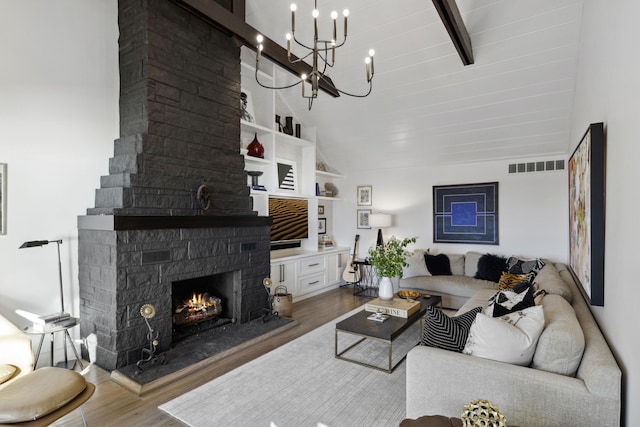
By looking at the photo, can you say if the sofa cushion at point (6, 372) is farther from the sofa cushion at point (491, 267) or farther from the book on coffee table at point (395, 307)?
the sofa cushion at point (491, 267)

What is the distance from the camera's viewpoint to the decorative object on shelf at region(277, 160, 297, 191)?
557cm

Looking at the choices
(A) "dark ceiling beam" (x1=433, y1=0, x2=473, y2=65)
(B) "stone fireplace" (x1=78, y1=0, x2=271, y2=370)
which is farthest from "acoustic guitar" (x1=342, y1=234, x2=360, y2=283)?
(A) "dark ceiling beam" (x1=433, y1=0, x2=473, y2=65)

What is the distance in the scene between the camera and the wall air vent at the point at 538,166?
4.98m

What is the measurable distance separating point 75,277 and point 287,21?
3.81m

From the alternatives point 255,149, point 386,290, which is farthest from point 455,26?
point 255,149

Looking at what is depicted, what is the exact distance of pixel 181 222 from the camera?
10.7 ft

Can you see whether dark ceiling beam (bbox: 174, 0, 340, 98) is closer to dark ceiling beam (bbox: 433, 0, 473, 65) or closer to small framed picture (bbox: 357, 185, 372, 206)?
dark ceiling beam (bbox: 433, 0, 473, 65)

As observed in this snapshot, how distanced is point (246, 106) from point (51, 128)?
2409 millimetres

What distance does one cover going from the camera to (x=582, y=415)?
1.55 metres

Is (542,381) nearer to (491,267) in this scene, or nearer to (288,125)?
(491,267)

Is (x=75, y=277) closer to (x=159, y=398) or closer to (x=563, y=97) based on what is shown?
(x=159, y=398)

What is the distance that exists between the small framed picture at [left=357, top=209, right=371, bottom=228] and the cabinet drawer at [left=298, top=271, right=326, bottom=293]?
140 centimetres

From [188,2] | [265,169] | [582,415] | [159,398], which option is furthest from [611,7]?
[265,169]

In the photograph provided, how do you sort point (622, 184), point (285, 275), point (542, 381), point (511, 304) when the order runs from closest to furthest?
1. point (622, 184)
2. point (542, 381)
3. point (511, 304)
4. point (285, 275)
